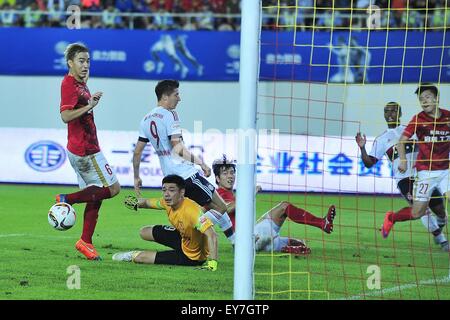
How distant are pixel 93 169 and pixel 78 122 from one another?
526 millimetres

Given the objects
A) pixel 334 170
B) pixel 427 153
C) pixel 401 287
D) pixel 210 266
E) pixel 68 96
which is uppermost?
pixel 334 170

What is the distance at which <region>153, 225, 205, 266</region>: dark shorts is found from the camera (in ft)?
32.1

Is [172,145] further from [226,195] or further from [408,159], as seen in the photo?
[408,159]

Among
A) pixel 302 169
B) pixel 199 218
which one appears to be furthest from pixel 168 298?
pixel 302 169

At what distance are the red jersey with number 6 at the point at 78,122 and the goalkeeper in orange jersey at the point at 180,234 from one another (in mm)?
874

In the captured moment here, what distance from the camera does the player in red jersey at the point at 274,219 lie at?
34.1ft

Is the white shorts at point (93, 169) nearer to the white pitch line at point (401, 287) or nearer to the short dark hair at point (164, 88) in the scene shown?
the short dark hair at point (164, 88)

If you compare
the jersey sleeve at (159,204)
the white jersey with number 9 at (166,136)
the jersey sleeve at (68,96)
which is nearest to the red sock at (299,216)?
the white jersey with number 9 at (166,136)

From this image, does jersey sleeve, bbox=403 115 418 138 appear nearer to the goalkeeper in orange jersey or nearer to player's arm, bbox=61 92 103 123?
the goalkeeper in orange jersey

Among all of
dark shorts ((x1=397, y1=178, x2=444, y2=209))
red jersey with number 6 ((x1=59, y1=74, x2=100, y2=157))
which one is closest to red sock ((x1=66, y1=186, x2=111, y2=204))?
red jersey with number 6 ((x1=59, y1=74, x2=100, y2=157))

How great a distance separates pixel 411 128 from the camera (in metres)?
11.2

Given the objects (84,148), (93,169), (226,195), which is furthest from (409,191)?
(84,148)

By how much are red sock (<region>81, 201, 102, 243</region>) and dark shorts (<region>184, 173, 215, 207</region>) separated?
98 centimetres

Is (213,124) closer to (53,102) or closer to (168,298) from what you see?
(53,102)
